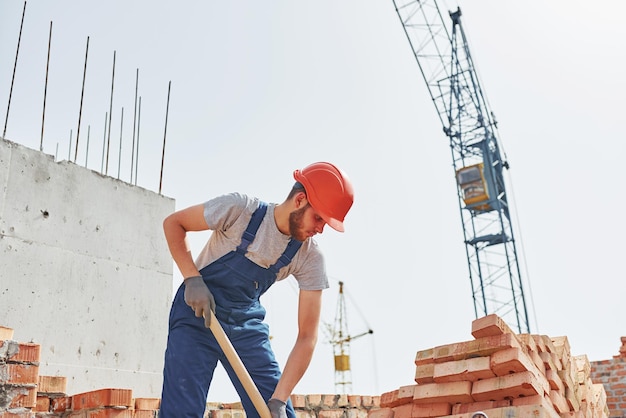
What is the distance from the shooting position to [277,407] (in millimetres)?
2504

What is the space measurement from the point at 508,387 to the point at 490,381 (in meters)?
0.13

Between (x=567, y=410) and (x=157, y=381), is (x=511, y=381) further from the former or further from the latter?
(x=157, y=381)

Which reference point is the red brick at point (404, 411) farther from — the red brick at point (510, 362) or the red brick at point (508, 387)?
the red brick at point (510, 362)

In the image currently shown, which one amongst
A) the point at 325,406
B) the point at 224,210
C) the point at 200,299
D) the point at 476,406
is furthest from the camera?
the point at 325,406

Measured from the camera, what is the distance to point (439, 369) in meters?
3.91

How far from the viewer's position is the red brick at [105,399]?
369 cm

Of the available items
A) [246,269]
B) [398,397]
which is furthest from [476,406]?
[246,269]

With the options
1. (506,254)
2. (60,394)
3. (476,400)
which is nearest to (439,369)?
(476,400)

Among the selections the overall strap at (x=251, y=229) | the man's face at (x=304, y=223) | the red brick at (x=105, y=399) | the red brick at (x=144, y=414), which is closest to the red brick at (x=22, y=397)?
the red brick at (x=105, y=399)

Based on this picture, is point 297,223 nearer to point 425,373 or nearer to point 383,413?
point 425,373

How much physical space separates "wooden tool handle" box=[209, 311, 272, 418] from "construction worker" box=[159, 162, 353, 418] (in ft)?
0.18

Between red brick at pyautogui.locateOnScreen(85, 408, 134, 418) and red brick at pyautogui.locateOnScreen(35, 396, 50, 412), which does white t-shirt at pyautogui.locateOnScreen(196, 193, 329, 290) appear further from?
red brick at pyautogui.locateOnScreen(35, 396, 50, 412)

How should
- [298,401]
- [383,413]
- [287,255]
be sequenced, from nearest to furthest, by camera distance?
[287,255] → [383,413] → [298,401]

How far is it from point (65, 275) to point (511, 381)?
143 inches
